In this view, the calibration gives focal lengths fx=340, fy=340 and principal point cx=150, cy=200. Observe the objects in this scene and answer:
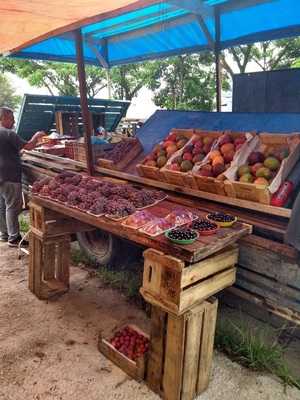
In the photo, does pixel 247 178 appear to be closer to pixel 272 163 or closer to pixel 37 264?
pixel 272 163

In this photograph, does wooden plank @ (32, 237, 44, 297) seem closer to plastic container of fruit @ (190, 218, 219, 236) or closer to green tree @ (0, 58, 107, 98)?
plastic container of fruit @ (190, 218, 219, 236)

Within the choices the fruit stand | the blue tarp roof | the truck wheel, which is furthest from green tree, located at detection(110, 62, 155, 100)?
the fruit stand

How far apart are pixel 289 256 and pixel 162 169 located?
1.54 m

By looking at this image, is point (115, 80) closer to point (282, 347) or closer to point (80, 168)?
point (80, 168)

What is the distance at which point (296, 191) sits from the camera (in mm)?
2855

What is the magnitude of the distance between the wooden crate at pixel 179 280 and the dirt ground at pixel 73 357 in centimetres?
80

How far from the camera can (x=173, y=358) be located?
225 centimetres

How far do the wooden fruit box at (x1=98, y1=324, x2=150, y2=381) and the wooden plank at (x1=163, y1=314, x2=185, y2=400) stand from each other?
23 cm

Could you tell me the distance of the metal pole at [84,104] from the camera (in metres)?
4.03

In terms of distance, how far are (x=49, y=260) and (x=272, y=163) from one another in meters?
2.51

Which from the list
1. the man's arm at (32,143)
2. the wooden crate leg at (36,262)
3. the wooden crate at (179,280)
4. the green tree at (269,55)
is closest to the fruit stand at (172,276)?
the wooden crate at (179,280)

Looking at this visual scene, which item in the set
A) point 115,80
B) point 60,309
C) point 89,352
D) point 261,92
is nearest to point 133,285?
point 60,309

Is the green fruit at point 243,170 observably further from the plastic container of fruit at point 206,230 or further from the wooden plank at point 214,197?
the plastic container of fruit at point 206,230

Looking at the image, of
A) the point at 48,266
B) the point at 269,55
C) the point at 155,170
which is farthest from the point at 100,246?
the point at 269,55
